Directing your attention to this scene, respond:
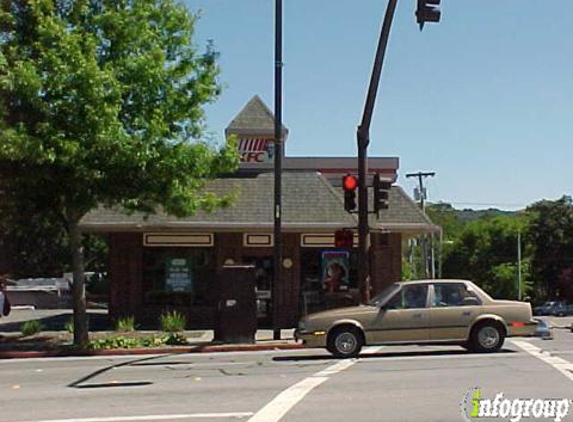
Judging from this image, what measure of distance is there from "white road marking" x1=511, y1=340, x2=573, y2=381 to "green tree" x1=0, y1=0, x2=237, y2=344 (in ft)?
26.3

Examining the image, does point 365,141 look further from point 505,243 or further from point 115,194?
point 505,243

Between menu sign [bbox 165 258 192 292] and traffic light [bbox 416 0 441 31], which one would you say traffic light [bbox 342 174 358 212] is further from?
menu sign [bbox 165 258 192 292]

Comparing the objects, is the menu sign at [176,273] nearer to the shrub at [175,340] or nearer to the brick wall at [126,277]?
the brick wall at [126,277]

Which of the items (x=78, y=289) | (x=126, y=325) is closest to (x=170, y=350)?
(x=78, y=289)

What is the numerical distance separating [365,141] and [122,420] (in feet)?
37.9

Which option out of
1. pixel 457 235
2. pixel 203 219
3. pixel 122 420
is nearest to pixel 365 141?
pixel 203 219

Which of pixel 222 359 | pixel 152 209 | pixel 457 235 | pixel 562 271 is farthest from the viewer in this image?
pixel 457 235

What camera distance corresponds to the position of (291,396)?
12438 millimetres

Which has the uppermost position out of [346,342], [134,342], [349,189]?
[349,189]

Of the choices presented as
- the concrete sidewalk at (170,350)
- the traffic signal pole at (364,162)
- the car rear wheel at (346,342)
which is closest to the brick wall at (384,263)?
the concrete sidewalk at (170,350)

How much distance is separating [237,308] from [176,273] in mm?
5944

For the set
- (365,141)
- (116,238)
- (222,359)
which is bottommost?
(222,359)

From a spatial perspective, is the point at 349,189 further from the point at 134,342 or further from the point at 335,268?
the point at 335,268

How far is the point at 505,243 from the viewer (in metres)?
90.6
